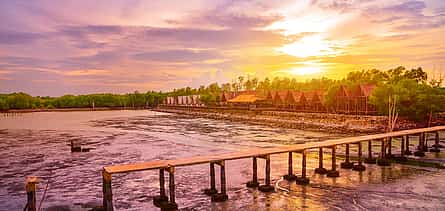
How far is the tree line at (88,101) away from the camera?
350ft

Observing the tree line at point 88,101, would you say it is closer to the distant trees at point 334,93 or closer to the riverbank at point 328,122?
the distant trees at point 334,93

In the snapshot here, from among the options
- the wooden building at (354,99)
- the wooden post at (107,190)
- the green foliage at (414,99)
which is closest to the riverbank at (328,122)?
the green foliage at (414,99)

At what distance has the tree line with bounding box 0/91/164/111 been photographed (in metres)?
107

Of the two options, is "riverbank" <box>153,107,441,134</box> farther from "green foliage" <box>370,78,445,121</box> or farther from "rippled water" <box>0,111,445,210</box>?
"rippled water" <box>0,111,445,210</box>

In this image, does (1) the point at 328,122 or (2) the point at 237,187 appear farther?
(1) the point at 328,122

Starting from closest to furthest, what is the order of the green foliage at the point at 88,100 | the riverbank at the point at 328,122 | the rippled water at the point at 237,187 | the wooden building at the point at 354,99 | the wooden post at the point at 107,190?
the wooden post at the point at 107,190 → the rippled water at the point at 237,187 → the riverbank at the point at 328,122 → the wooden building at the point at 354,99 → the green foliage at the point at 88,100

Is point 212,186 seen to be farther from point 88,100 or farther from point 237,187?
point 88,100

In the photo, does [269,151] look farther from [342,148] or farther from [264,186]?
[342,148]

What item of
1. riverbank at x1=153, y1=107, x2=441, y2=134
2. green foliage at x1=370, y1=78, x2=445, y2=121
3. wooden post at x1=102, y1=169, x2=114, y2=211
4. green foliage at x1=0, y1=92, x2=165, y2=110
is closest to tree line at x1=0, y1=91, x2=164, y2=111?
green foliage at x1=0, y1=92, x2=165, y2=110

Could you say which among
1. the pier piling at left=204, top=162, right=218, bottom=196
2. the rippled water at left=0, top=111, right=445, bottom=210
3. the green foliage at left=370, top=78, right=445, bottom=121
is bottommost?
the rippled water at left=0, top=111, right=445, bottom=210

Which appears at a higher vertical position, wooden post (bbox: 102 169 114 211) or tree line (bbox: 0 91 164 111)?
tree line (bbox: 0 91 164 111)

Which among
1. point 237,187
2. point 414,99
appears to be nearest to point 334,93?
point 414,99

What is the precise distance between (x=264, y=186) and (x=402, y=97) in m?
25.1

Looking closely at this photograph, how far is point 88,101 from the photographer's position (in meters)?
114
